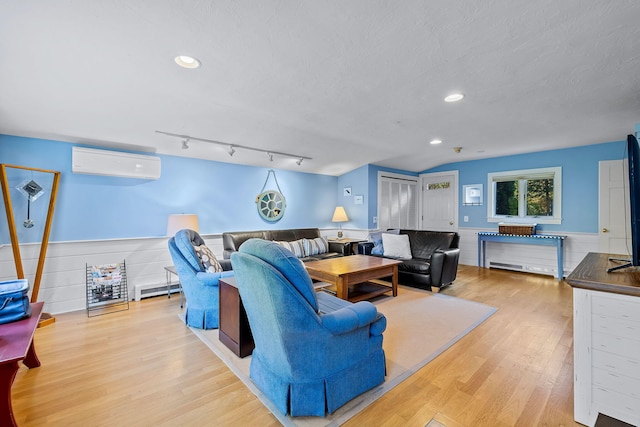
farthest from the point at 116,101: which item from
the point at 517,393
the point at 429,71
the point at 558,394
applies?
the point at 558,394

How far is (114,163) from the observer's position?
3533 millimetres

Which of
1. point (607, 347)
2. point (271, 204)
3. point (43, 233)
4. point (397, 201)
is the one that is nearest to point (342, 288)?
point (607, 347)

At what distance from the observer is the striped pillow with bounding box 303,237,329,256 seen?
16.6 feet

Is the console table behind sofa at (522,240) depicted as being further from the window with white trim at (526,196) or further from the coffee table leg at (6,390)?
the coffee table leg at (6,390)

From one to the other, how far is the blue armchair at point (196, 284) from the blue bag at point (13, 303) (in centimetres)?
106

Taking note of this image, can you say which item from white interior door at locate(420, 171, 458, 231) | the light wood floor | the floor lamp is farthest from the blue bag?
white interior door at locate(420, 171, 458, 231)

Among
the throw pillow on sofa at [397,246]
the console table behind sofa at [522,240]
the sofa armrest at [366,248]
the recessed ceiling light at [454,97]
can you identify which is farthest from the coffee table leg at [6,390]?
the console table behind sofa at [522,240]

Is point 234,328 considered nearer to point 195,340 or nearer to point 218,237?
point 195,340

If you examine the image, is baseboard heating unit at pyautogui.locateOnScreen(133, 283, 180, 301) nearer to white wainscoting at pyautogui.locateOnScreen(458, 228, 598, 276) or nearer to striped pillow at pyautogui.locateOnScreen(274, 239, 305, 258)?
striped pillow at pyautogui.locateOnScreen(274, 239, 305, 258)

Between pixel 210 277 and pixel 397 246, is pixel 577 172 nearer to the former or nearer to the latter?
pixel 397 246

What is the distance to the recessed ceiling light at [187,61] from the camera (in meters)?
2.05

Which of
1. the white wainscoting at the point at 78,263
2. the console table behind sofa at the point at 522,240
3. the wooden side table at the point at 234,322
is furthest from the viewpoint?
the console table behind sofa at the point at 522,240

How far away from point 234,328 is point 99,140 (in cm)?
300

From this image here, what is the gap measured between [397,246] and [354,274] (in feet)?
5.12
